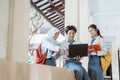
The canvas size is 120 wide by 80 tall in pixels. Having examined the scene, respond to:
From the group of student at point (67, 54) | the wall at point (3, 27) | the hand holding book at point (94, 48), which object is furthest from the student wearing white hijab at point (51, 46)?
the wall at point (3, 27)

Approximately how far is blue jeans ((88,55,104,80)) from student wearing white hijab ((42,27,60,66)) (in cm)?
67

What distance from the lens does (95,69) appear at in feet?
10.9

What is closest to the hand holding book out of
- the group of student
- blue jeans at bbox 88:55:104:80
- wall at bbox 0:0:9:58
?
the group of student

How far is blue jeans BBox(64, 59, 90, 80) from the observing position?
2.74 meters

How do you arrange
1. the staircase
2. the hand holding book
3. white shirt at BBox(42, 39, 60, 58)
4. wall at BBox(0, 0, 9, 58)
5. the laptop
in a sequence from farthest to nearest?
the staircase < the hand holding book < the laptop < white shirt at BBox(42, 39, 60, 58) < wall at BBox(0, 0, 9, 58)

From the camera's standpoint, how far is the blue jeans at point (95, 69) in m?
3.28

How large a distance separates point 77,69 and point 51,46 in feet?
1.32

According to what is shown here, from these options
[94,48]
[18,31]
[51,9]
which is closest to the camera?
[18,31]

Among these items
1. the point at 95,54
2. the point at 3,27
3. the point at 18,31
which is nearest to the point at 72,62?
the point at 95,54

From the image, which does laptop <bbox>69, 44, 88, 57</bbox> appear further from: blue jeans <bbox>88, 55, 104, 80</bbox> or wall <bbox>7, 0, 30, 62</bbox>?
wall <bbox>7, 0, 30, 62</bbox>

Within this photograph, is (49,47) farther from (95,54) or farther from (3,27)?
(3,27)

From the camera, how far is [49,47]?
107 inches

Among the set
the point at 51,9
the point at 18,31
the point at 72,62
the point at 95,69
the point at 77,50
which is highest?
the point at 51,9

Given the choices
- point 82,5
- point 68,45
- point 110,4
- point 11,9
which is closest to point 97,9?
point 110,4
